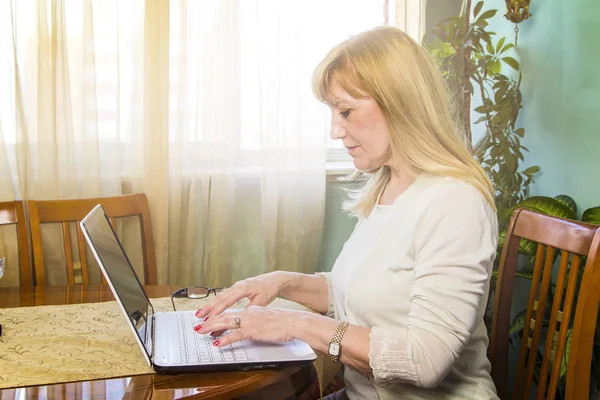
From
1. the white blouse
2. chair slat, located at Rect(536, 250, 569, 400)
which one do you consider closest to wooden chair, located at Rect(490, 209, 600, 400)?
chair slat, located at Rect(536, 250, 569, 400)

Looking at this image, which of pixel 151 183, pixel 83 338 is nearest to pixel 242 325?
pixel 83 338

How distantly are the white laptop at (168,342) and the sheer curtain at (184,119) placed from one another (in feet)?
3.32

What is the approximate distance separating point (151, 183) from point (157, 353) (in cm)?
127

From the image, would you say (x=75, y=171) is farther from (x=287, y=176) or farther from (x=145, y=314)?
(x=145, y=314)

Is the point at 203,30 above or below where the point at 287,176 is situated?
above

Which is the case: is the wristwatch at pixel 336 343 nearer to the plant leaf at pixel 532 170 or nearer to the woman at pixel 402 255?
the woman at pixel 402 255

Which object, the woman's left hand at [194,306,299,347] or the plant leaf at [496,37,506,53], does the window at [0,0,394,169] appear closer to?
the plant leaf at [496,37,506,53]

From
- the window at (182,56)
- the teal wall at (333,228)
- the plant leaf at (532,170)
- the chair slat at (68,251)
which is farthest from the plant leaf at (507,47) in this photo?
the chair slat at (68,251)

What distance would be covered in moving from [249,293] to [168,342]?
0.25 meters

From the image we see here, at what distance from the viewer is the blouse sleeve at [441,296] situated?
1.11m

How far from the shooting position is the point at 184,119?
2.39 metres

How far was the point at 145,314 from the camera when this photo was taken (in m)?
1.30

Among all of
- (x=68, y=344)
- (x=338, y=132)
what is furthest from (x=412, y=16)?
(x=68, y=344)

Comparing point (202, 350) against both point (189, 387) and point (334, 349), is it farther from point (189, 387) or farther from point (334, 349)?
point (334, 349)
